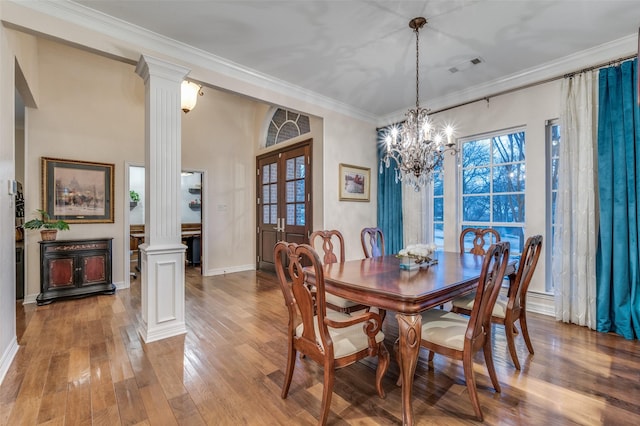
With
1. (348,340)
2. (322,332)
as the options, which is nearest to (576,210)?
(348,340)

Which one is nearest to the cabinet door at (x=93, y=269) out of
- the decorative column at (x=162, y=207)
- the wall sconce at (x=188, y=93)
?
the decorative column at (x=162, y=207)

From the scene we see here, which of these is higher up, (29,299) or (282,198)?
(282,198)

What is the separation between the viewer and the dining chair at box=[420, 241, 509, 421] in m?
1.66

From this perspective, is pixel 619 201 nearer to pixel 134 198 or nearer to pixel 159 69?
pixel 159 69

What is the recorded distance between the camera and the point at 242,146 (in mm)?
6047

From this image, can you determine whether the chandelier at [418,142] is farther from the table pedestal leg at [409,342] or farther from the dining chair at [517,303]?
the table pedestal leg at [409,342]

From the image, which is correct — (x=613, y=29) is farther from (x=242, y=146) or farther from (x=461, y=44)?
(x=242, y=146)

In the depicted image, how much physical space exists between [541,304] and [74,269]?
600cm

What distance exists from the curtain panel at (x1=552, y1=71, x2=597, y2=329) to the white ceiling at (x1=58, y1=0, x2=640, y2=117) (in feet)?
1.47

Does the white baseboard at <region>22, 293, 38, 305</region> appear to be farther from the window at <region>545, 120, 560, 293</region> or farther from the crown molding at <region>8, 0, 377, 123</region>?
the window at <region>545, 120, 560, 293</region>

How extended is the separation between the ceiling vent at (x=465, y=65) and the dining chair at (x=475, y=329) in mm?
2470

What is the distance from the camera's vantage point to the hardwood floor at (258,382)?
1.71 metres

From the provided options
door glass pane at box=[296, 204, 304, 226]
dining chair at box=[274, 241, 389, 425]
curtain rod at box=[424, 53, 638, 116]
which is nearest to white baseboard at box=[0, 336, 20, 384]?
dining chair at box=[274, 241, 389, 425]

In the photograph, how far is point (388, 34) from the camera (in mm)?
2822
